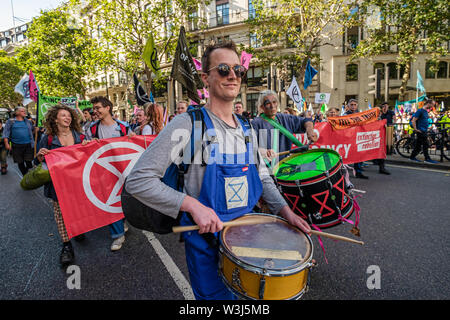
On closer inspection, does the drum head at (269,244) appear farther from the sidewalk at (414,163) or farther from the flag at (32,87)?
the flag at (32,87)

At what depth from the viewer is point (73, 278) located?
9.36 feet

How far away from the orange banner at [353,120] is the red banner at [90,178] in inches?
206

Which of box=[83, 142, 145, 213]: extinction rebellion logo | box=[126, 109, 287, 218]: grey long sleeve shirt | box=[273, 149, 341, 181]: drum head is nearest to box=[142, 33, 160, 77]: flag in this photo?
box=[83, 142, 145, 213]: extinction rebellion logo

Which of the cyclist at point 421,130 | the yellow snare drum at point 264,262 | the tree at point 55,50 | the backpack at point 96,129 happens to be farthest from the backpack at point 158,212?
the tree at point 55,50

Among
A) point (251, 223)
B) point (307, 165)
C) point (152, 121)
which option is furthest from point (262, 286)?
point (152, 121)

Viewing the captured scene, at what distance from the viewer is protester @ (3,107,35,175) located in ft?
27.0

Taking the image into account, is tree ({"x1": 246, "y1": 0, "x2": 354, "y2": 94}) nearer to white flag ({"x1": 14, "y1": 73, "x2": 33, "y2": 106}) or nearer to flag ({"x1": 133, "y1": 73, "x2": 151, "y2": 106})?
flag ({"x1": 133, "y1": 73, "x2": 151, "y2": 106})

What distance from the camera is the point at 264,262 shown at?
4.28ft

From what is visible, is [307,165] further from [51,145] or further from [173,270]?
[51,145]

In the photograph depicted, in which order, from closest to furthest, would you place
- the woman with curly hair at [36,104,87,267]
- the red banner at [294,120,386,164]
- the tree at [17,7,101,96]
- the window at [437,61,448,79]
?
the woman with curly hair at [36,104,87,267], the red banner at [294,120,386,164], the window at [437,61,448,79], the tree at [17,7,101,96]

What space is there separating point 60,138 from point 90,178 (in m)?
0.76

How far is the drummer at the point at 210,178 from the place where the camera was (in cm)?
123

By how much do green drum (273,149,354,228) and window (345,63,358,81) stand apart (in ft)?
90.0
